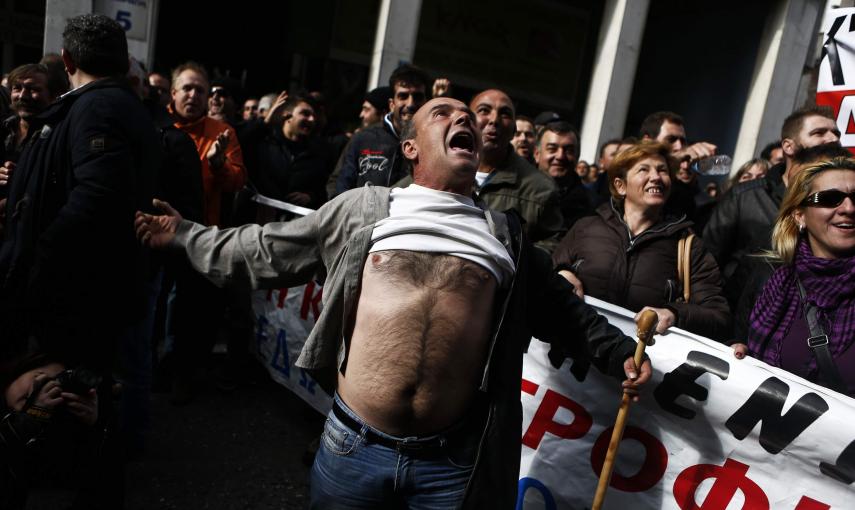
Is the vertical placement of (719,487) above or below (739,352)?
below

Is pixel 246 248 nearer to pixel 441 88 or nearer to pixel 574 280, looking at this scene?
pixel 574 280

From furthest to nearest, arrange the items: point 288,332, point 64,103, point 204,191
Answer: point 204,191 < point 288,332 < point 64,103

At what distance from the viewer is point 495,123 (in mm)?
3598

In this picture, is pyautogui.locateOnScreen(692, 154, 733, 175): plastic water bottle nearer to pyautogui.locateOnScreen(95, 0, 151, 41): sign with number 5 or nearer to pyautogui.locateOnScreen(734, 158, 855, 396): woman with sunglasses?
pyautogui.locateOnScreen(734, 158, 855, 396): woman with sunglasses

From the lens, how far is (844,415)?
2.08 m

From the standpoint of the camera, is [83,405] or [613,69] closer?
[83,405]

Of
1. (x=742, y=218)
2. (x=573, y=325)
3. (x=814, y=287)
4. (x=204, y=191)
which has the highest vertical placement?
(x=742, y=218)

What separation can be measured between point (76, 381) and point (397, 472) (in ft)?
3.80

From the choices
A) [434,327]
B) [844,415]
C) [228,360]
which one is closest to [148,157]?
[434,327]

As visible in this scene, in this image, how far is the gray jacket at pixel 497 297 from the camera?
2004 mm

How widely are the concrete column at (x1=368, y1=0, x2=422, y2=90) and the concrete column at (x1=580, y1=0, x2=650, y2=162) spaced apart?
351 cm

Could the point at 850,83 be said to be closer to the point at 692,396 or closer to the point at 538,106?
the point at 692,396

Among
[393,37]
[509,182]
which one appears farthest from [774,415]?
[393,37]

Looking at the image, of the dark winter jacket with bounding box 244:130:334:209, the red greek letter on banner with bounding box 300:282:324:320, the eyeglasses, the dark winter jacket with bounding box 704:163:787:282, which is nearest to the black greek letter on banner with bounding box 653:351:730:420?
the dark winter jacket with bounding box 704:163:787:282
